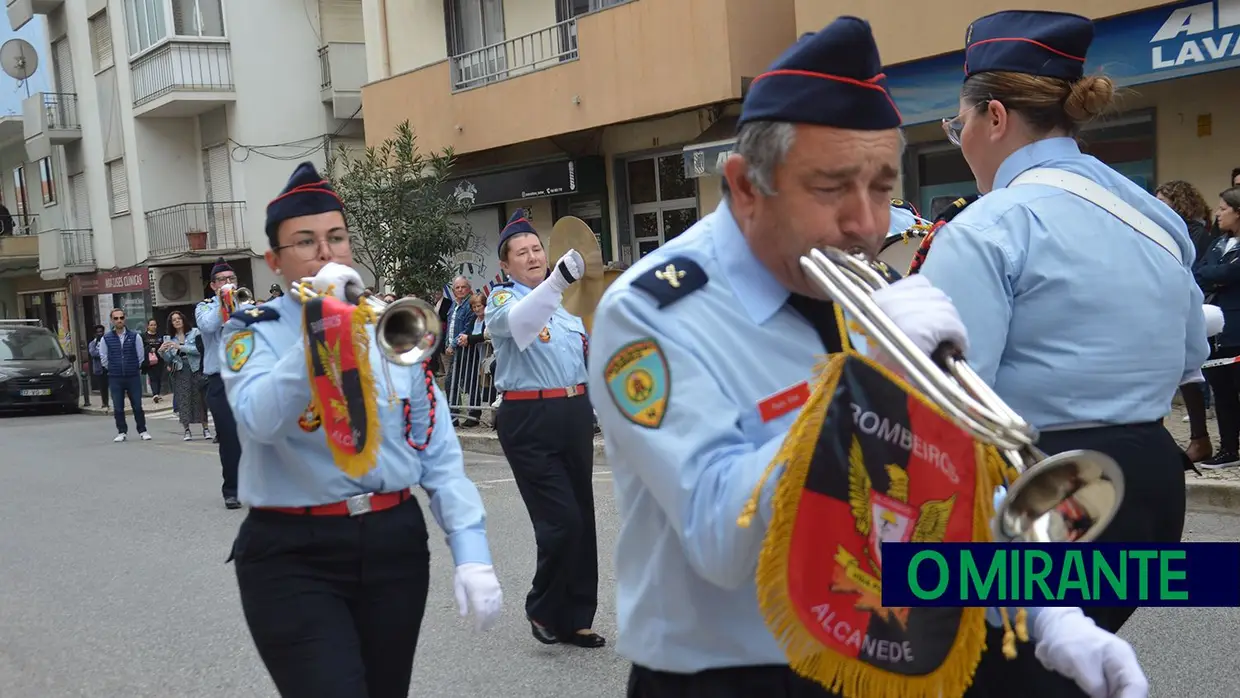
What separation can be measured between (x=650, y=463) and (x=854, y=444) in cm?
32

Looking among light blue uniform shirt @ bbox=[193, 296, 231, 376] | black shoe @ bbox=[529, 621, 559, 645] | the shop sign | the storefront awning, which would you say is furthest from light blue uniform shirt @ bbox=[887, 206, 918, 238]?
the shop sign

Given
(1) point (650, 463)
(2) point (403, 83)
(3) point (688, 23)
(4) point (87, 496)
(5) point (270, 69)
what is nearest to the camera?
(1) point (650, 463)

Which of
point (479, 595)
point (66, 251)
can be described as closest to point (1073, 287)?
point (479, 595)

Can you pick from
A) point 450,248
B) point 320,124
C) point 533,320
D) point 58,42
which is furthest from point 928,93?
point 58,42

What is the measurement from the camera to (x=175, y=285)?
90.6ft

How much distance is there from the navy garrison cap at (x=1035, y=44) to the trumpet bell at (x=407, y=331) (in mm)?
1516

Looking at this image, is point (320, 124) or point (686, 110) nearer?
point (686, 110)

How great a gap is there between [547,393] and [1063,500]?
4382mm

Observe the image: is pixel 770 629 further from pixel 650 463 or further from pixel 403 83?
pixel 403 83

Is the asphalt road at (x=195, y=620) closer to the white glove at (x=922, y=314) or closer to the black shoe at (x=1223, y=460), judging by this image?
the black shoe at (x=1223, y=460)

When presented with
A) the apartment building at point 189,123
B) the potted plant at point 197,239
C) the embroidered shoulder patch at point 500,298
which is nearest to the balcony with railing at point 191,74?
the apartment building at point 189,123

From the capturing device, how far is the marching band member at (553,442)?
5461mm

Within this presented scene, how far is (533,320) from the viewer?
5.23m

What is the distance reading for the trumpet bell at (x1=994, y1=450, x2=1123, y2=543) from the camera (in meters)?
1.46
